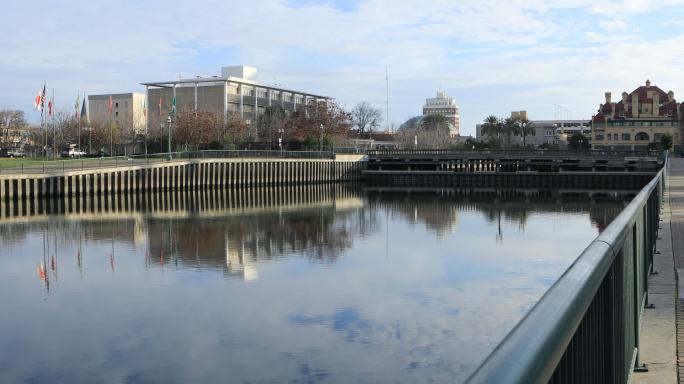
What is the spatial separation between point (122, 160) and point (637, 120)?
3959 inches

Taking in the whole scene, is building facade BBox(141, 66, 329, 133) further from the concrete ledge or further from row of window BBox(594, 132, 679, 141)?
the concrete ledge

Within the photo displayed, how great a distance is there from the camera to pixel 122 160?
66750mm

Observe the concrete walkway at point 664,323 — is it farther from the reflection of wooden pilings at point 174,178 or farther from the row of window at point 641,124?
the row of window at point 641,124

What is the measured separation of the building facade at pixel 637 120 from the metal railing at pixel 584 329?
444ft

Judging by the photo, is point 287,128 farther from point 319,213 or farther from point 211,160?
point 319,213

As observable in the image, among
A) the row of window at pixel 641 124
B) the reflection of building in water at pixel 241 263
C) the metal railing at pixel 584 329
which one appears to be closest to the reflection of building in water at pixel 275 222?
the reflection of building in water at pixel 241 263

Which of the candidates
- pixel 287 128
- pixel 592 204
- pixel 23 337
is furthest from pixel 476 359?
pixel 287 128

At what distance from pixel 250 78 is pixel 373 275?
126 metres

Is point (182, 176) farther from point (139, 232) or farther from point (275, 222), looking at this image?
point (139, 232)

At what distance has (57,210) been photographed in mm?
46375

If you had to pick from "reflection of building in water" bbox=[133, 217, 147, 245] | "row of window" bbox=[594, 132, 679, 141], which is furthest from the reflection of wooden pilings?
"row of window" bbox=[594, 132, 679, 141]

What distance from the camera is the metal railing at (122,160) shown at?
2208 inches

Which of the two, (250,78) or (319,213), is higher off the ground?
(250,78)

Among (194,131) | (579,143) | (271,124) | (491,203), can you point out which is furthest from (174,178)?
(579,143)
